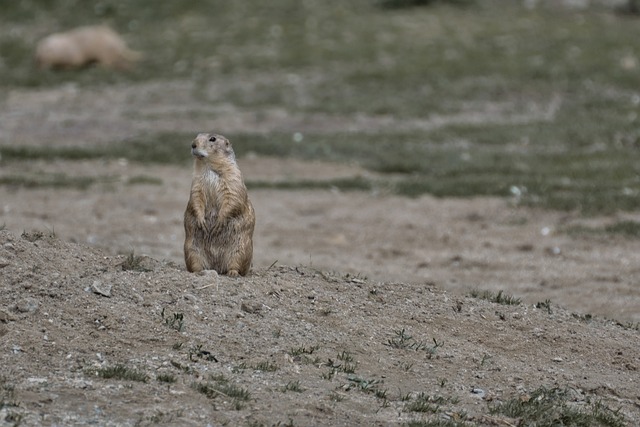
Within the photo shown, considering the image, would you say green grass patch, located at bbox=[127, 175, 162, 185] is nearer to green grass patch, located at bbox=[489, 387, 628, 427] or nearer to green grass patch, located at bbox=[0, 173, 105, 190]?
green grass patch, located at bbox=[0, 173, 105, 190]

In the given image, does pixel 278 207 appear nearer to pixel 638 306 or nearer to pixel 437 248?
pixel 437 248

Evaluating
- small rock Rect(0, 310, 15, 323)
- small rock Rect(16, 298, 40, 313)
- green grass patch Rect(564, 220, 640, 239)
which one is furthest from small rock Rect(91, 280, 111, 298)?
green grass patch Rect(564, 220, 640, 239)

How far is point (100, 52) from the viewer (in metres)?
24.8

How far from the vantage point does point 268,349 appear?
6.74 meters

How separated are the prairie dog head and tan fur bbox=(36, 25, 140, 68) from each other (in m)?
17.7

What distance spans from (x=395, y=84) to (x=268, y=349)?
16.4 m

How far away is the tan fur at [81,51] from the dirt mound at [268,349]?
17.6 metres

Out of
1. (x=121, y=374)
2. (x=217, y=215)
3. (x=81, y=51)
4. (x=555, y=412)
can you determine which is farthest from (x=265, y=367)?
(x=81, y=51)

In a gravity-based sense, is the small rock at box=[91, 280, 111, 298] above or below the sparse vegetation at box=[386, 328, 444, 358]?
above

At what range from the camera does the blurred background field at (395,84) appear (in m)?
16.3

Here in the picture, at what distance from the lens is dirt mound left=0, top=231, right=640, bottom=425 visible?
19.5 feet

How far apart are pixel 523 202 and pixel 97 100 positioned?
34.1ft

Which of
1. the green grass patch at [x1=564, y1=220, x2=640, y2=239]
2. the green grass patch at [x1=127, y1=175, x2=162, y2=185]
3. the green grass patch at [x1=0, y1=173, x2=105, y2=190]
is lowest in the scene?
→ the green grass patch at [x1=0, y1=173, x2=105, y2=190]

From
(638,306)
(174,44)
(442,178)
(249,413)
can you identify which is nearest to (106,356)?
(249,413)
